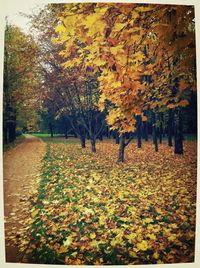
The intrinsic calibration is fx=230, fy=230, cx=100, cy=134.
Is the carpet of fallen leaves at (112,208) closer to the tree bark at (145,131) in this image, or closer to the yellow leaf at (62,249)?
the yellow leaf at (62,249)

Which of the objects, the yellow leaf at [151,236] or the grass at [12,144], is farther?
the grass at [12,144]

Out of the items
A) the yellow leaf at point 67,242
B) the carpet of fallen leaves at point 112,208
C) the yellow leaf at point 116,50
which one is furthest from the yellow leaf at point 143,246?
the yellow leaf at point 116,50

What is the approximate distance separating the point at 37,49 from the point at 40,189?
2521 millimetres

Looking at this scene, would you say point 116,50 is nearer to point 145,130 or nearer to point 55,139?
point 145,130

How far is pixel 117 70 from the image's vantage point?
12.8 feet

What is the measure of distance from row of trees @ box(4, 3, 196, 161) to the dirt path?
86cm

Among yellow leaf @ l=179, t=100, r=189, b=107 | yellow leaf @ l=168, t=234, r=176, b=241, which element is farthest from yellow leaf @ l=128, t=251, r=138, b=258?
yellow leaf @ l=179, t=100, r=189, b=107

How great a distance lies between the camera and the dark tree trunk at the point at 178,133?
4227 mm

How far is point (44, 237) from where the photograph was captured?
3.80 m

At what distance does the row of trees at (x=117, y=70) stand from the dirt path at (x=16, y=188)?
860mm

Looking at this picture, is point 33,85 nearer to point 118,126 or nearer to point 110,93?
point 110,93

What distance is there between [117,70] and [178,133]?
5.30 feet

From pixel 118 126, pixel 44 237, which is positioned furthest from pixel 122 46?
pixel 44 237

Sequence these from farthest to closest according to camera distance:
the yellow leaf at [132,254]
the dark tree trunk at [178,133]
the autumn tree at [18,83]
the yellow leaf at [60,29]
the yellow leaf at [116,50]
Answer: the dark tree trunk at [178,133] → the autumn tree at [18,83] → the yellow leaf at [60,29] → the yellow leaf at [116,50] → the yellow leaf at [132,254]
